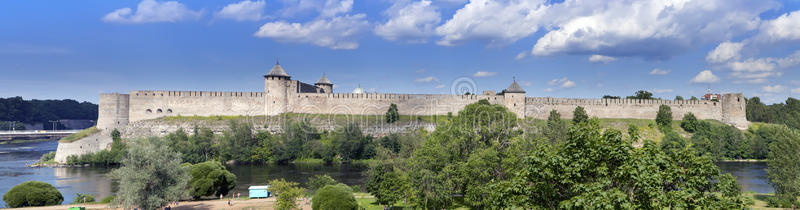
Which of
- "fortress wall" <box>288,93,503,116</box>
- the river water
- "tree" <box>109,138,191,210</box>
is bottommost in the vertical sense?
the river water

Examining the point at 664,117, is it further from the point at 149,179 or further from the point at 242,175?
the point at 149,179

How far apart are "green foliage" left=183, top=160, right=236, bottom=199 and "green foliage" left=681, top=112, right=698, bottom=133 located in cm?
4836

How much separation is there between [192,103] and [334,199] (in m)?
37.8

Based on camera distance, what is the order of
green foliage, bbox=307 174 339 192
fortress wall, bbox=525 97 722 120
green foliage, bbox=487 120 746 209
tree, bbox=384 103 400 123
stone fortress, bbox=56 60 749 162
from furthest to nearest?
fortress wall, bbox=525 97 722 120 < tree, bbox=384 103 400 123 < stone fortress, bbox=56 60 749 162 < green foliage, bbox=307 174 339 192 < green foliage, bbox=487 120 746 209

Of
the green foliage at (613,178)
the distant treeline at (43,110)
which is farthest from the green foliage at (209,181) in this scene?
the distant treeline at (43,110)

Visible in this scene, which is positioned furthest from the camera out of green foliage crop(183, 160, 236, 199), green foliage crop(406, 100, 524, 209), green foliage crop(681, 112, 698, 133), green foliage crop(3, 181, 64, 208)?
green foliage crop(681, 112, 698, 133)

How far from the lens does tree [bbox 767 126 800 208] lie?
70.9 feet

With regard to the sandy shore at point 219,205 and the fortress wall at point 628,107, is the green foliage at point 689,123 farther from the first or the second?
the sandy shore at point 219,205

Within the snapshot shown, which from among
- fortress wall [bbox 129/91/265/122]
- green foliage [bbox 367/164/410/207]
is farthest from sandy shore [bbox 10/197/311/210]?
fortress wall [bbox 129/91/265/122]

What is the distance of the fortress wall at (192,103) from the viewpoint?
51.5m

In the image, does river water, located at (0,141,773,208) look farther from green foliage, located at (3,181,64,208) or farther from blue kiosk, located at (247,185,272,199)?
blue kiosk, located at (247,185,272,199)

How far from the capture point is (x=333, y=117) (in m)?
52.7

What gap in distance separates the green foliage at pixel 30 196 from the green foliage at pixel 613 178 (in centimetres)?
2298

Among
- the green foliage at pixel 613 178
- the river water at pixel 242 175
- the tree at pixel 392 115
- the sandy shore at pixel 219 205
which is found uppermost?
the tree at pixel 392 115
